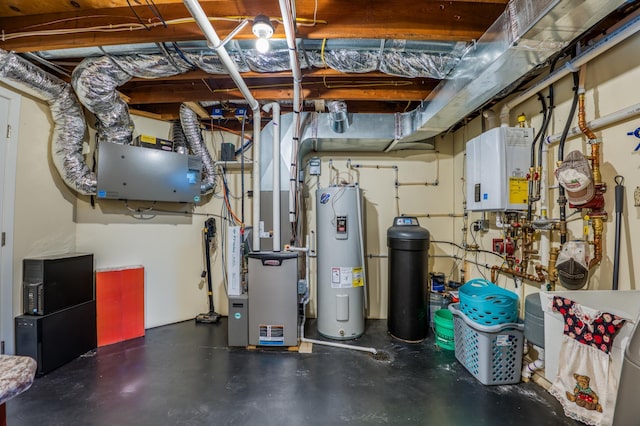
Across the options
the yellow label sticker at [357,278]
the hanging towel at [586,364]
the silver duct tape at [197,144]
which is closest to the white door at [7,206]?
the silver duct tape at [197,144]

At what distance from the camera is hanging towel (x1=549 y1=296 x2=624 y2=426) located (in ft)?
3.93

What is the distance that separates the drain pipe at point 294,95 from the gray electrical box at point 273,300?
625 mm

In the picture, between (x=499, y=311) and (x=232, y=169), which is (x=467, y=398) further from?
(x=232, y=169)

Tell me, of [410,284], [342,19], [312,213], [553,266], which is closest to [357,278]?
[410,284]

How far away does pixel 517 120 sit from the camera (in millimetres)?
2424

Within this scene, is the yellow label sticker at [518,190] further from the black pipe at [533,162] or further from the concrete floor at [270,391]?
the concrete floor at [270,391]

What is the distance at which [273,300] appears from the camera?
2666 mm

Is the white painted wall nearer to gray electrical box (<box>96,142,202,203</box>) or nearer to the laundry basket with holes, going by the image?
gray electrical box (<box>96,142,202,203</box>)

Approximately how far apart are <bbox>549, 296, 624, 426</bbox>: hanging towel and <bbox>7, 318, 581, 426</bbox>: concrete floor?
21.2 inches

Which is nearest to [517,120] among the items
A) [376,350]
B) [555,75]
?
[555,75]

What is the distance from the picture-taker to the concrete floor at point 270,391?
1748mm

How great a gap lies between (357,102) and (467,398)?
3.05 metres

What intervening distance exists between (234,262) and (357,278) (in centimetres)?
133

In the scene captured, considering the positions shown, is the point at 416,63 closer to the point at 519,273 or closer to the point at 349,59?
the point at 349,59
